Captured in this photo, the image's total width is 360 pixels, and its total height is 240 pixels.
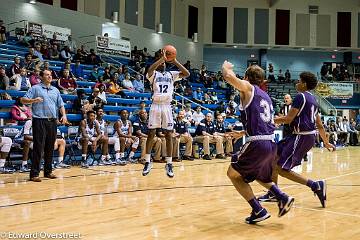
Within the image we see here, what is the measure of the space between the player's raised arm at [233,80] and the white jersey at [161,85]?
3020 mm

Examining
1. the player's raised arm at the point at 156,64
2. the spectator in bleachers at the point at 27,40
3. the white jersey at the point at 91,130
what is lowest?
the white jersey at the point at 91,130

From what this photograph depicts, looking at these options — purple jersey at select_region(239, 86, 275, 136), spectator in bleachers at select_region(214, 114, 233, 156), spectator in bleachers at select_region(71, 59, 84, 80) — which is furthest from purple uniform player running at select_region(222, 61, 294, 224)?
spectator in bleachers at select_region(71, 59, 84, 80)

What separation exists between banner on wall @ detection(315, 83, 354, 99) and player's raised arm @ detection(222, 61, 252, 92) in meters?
20.5

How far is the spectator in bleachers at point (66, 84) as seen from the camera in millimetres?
11734

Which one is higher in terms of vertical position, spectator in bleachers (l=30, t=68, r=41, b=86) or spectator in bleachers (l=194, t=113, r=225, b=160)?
spectator in bleachers (l=30, t=68, r=41, b=86)

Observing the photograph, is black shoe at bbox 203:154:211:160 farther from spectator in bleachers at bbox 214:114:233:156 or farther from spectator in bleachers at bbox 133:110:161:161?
spectator in bleachers at bbox 133:110:161:161

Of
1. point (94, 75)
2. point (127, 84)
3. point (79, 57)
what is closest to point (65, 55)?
point (79, 57)

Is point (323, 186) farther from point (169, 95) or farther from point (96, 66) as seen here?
point (96, 66)

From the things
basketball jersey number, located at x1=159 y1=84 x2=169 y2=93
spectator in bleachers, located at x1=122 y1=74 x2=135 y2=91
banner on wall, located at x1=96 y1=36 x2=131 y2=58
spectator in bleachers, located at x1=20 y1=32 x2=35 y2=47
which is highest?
banner on wall, located at x1=96 y1=36 x2=131 y2=58

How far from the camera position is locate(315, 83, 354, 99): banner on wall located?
23.7m

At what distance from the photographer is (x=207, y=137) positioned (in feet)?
39.8

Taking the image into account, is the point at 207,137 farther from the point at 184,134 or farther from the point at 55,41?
the point at 55,41

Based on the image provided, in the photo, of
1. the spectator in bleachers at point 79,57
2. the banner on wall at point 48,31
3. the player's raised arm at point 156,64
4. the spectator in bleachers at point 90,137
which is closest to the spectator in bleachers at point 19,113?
the spectator in bleachers at point 90,137

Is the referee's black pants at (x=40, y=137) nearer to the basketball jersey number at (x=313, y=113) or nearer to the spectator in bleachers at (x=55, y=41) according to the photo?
the basketball jersey number at (x=313, y=113)
